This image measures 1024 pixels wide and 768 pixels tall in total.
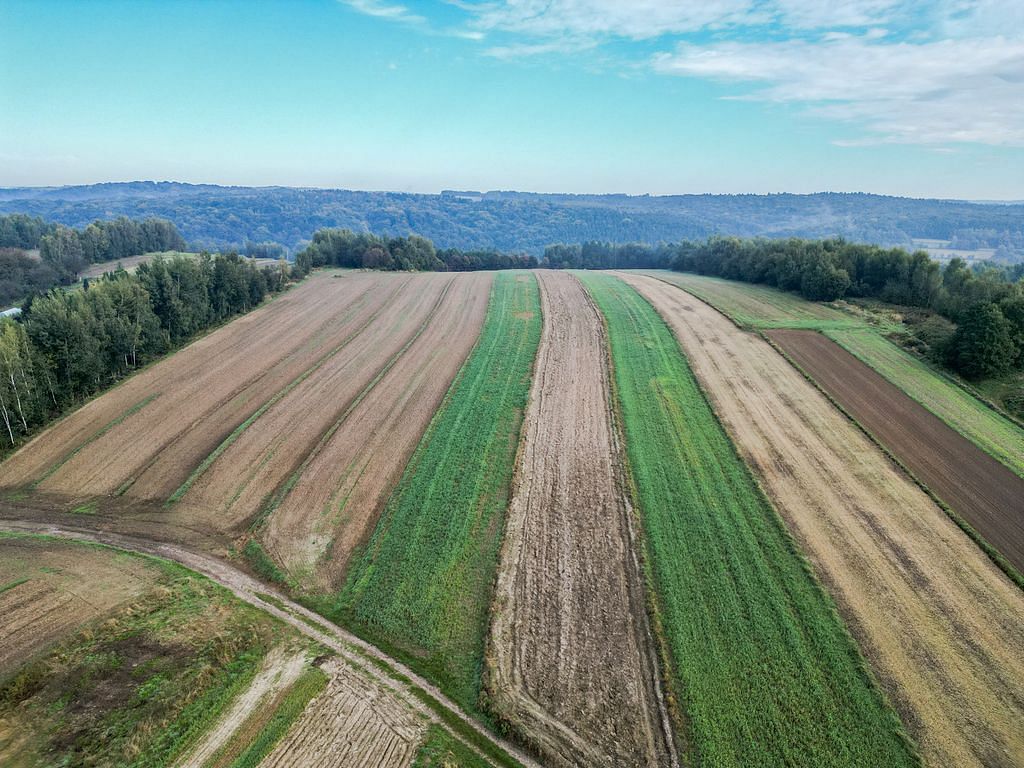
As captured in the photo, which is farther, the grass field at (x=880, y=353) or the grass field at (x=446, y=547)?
the grass field at (x=880, y=353)

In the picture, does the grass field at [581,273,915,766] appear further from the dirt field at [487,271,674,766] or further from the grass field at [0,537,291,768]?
the grass field at [0,537,291,768]

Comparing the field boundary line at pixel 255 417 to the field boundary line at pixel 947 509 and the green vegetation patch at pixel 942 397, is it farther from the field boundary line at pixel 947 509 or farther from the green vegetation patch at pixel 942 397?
the green vegetation patch at pixel 942 397

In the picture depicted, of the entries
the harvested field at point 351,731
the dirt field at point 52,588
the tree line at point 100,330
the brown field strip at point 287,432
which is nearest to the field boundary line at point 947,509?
the harvested field at point 351,731

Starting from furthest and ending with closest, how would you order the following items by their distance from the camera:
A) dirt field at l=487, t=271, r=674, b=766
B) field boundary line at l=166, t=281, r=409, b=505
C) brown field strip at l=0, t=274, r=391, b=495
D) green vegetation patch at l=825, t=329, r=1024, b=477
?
1. green vegetation patch at l=825, t=329, r=1024, b=477
2. brown field strip at l=0, t=274, r=391, b=495
3. field boundary line at l=166, t=281, r=409, b=505
4. dirt field at l=487, t=271, r=674, b=766

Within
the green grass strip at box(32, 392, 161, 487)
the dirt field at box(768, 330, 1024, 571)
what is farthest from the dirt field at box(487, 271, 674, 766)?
the green grass strip at box(32, 392, 161, 487)

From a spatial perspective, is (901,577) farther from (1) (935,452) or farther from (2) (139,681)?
(2) (139,681)

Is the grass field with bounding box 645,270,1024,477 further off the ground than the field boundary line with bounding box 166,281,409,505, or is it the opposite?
the grass field with bounding box 645,270,1024,477

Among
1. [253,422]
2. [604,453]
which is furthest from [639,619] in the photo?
[253,422]
